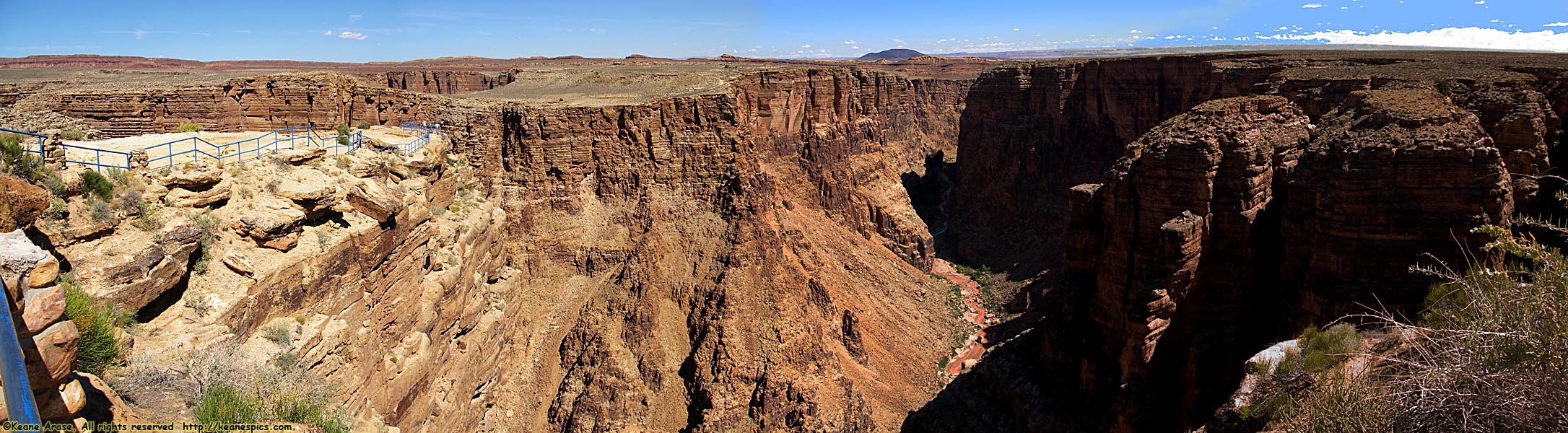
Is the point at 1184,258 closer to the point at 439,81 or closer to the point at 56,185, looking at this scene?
the point at 56,185

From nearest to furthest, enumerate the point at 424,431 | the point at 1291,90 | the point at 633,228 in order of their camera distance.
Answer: the point at 424,431
the point at 633,228
the point at 1291,90

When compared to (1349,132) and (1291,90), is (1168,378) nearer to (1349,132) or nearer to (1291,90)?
(1349,132)

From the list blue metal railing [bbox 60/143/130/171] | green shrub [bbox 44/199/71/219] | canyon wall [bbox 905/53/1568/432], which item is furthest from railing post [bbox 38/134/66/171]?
canyon wall [bbox 905/53/1568/432]

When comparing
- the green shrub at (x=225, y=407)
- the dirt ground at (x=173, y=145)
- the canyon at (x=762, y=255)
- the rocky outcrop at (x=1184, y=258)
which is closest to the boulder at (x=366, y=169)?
the canyon at (x=762, y=255)

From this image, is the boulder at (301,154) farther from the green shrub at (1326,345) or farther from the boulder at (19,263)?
the green shrub at (1326,345)

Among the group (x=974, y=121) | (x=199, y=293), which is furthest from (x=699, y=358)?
(x=974, y=121)

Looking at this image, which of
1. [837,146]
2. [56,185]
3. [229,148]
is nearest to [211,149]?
[229,148]
